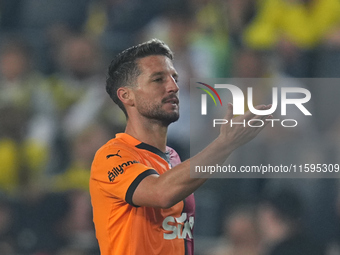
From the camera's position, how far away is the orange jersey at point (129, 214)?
7.54 ft

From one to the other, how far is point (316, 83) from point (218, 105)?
897 millimetres

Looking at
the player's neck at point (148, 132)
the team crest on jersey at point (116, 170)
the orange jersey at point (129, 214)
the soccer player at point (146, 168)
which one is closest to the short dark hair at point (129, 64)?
the soccer player at point (146, 168)

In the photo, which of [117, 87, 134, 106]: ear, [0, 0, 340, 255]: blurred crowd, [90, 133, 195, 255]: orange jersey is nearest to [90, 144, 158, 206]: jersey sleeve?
[90, 133, 195, 255]: orange jersey

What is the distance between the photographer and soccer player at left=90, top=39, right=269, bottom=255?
2074 millimetres

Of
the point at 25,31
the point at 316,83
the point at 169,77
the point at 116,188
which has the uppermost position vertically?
the point at 25,31

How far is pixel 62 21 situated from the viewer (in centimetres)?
529

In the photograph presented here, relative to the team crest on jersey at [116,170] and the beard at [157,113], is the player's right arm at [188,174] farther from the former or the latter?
the beard at [157,113]

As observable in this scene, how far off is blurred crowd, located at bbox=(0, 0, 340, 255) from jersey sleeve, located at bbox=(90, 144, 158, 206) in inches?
72.1

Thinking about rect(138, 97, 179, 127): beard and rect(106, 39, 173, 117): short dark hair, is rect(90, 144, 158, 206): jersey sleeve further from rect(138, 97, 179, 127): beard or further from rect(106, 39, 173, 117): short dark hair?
rect(106, 39, 173, 117): short dark hair

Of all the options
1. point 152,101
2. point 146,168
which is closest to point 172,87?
point 152,101

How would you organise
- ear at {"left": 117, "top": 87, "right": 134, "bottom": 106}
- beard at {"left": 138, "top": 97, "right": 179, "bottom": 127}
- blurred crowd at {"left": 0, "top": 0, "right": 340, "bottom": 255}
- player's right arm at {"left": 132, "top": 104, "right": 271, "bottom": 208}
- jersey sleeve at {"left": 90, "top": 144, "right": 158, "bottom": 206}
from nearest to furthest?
1. player's right arm at {"left": 132, "top": 104, "right": 271, "bottom": 208}
2. jersey sleeve at {"left": 90, "top": 144, "right": 158, "bottom": 206}
3. beard at {"left": 138, "top": 97, "right": 179, "bottom": 127}
4. ear at {"left": 117, "top": 87, "right": 134, "bottom": 106}
5. blurred crowd at {"left": 0, "top": 0, "right": 340, "bottom": 255}

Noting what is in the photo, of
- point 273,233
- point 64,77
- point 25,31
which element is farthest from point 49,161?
point 273,233

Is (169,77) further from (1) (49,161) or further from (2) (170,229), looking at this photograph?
(1) (49,161)

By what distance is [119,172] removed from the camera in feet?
7.54
